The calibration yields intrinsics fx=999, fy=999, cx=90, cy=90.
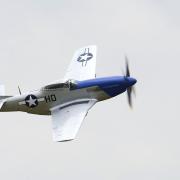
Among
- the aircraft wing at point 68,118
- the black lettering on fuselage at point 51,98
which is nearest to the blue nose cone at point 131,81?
the aircraft wing at point 68,118

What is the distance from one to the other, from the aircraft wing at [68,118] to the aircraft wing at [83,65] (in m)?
4.00

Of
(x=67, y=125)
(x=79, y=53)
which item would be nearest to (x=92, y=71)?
(x=79, y=53)

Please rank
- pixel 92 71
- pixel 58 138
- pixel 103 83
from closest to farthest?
pixel 58 138
pixel 103 83
pixel 92 71

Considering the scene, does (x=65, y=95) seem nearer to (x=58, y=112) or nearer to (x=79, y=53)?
(x=58, y=112)

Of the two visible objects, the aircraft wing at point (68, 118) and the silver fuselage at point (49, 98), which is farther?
the silver fuselage at point (49, 98)

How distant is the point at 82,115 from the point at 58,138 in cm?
391

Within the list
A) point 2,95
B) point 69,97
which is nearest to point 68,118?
point 69,97

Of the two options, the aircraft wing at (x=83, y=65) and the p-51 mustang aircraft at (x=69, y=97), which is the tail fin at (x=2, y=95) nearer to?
the p-51 mustang aircraft at (x=69, y=97)

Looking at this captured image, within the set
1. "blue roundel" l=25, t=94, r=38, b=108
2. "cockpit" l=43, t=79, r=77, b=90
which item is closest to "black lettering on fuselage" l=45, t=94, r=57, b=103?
"cockpit" l=43, t=79, r=77, b=90

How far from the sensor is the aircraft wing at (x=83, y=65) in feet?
222

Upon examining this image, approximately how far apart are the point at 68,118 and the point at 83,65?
794cm

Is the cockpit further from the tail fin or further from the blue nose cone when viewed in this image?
the tail fin

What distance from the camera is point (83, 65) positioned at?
2717 inches

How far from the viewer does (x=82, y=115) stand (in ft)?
202
